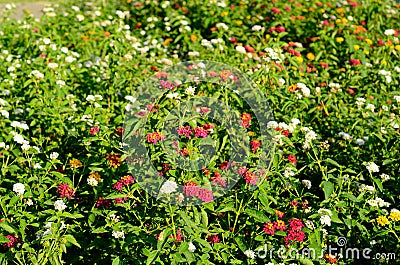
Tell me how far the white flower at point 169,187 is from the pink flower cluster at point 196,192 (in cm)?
6

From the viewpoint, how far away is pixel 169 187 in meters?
2.37

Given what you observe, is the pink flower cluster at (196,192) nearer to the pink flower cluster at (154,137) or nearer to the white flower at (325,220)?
the pink flower cluster at (154,137)

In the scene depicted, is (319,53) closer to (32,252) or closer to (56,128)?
(56,128)

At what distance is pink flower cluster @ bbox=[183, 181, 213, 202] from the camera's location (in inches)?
95.4

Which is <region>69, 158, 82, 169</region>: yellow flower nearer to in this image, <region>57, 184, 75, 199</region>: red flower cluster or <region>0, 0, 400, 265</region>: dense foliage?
<region>0, 0, 400, 265</region>: dense foliage

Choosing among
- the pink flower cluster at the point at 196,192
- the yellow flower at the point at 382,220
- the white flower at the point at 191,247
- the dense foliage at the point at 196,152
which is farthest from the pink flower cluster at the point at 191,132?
the yellow flower at the point at 382,220

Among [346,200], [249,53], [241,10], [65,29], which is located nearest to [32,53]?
[65,29]

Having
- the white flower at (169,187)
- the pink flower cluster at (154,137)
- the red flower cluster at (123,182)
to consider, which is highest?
the pink flower cluster at (154,137)

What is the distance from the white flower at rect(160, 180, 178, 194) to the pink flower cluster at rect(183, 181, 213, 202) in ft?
0.18

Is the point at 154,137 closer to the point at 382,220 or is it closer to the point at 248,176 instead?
the point at 248,176

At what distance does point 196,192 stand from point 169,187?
145mm

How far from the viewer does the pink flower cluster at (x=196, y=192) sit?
242cm

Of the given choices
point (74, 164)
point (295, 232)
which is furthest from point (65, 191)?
point (295, 232)

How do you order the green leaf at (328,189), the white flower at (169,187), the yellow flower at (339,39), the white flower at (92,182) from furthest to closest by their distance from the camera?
the yellow flower at (339,39)
the white flower at (92,182)
the green leaf at (328,189)
the white flower at (169,187)
